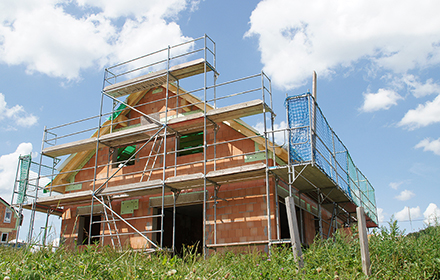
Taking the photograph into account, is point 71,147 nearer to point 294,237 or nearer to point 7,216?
point 294,237

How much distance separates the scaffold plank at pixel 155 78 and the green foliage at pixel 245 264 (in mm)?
7893

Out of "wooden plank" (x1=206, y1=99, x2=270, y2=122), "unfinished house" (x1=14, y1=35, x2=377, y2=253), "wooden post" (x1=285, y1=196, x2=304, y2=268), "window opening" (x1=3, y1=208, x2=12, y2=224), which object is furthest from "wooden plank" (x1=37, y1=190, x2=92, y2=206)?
"window opening" (x1=3, y1=208, x2=12, y2=224)

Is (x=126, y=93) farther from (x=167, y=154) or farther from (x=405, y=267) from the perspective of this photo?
(x=405, y=267)

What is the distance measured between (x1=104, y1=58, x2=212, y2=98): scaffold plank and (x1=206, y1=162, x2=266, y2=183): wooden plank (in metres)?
4.13

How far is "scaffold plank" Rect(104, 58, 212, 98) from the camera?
14.0 metres

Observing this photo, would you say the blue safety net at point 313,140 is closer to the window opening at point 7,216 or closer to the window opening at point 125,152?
the window opening at point 125,152

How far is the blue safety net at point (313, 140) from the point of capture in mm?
10912

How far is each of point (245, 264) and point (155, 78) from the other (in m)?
9.19

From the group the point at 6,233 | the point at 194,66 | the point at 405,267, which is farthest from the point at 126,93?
the point at 6,233

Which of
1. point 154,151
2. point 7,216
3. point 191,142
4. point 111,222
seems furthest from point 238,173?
point 7,216

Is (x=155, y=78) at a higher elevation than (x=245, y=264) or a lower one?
higher

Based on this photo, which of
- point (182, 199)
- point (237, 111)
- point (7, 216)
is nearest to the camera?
point (237, 111)

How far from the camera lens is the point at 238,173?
11.4 metres

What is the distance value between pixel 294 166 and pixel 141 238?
19.2 feet
